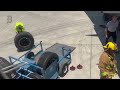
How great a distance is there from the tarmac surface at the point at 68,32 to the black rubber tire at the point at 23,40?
0.40 m

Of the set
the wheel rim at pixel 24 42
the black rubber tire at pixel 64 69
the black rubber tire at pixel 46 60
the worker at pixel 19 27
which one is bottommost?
the black rubber tire at pixel 64 69

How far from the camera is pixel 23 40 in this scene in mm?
13422

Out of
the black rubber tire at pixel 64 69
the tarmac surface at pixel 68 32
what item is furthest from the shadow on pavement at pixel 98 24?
the black rubber tire at pixel 64 69

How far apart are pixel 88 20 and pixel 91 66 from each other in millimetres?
6194

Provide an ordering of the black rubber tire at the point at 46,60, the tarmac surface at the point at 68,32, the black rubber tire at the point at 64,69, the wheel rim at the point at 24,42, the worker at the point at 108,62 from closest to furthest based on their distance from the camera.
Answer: the worker at the point at 108,62 < the black rubber tire at the point at 46,60 < the black rubber tire at the point at 64,69 < the tarmac surface at the point at 68,32 < the wheel rim at the point at 24,42

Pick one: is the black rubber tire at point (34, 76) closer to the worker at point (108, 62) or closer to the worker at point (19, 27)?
the worker at point (108, 62)

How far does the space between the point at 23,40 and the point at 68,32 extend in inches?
145

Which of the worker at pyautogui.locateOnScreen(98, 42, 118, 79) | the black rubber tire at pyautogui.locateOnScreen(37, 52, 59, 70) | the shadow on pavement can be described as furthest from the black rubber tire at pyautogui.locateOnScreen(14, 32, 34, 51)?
the worker at pyautogui.locateOnScreen(98, 42, 118, 79)

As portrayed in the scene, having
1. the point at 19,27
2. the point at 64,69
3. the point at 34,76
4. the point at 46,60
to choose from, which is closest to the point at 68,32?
the point at 19,27

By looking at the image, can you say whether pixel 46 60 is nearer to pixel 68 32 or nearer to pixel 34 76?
pixel 34 76

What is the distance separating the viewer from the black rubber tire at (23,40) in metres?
13.2

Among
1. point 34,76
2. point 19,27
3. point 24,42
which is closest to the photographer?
point 34,76

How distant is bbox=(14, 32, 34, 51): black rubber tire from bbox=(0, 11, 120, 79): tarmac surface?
0.40 metres

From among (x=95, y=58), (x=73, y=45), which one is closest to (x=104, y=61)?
(x=95, y=58)
